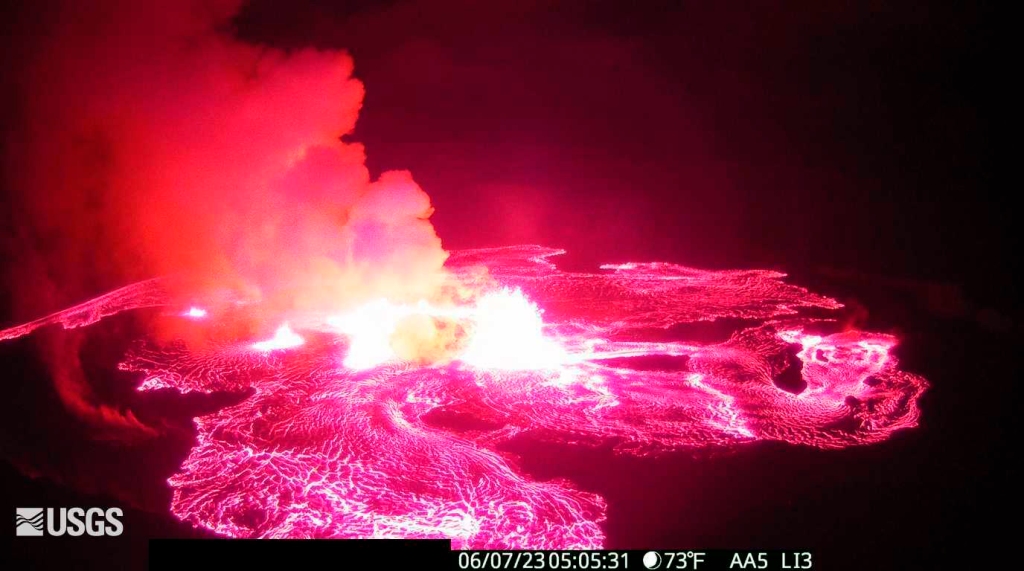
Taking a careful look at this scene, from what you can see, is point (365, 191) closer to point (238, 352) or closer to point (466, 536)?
point (238, 352)

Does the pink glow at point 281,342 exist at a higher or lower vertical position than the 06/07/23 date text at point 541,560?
higher

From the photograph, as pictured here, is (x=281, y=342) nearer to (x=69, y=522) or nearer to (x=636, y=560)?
(x=69, y=522)

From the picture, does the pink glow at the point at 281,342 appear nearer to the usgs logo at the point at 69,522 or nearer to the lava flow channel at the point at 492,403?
the lava flow channel at the point at 492,403

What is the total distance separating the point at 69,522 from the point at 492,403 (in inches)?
106

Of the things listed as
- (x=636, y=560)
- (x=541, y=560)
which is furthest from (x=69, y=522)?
(x=636, y=560)

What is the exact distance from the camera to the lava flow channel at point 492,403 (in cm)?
414

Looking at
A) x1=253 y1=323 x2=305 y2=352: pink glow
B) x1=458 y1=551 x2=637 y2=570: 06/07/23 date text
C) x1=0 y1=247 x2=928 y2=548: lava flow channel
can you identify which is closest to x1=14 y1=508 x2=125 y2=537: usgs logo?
x1=0 y1=247 x2=928 y2=548: lava flow channel

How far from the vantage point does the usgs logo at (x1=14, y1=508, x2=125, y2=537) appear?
13.1 feet

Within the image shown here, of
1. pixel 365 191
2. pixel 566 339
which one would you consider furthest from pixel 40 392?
pixel 566 339

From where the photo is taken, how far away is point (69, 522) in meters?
4.04

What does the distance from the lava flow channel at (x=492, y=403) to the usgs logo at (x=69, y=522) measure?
0.33 meters

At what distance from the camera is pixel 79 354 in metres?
6.37

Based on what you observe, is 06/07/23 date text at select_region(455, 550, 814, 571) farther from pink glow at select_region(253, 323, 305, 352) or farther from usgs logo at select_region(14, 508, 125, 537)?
pink glow at select_region(253, 323, 305, 352)

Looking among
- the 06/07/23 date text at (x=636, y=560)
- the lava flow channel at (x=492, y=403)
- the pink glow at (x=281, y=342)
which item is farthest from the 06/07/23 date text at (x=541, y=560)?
the pink glow at (x=281, y=342)
